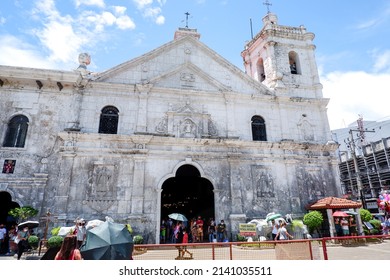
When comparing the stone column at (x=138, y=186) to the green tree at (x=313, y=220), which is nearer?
the stone column at (x=138, y=186)

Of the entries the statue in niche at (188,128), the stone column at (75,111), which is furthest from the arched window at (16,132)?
the statue in niche at (188,128)

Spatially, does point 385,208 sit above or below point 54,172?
below

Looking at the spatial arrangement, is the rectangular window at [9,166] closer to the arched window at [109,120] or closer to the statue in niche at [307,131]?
the arched window at [109,120]

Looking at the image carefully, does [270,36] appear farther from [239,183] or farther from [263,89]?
[239,183]

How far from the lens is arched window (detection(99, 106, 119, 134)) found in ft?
50.9

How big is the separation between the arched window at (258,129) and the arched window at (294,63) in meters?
5.79

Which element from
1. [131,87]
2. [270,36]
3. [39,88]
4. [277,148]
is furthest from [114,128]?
[270,36]

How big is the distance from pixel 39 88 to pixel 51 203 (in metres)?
7.01

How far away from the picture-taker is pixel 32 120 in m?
14.7

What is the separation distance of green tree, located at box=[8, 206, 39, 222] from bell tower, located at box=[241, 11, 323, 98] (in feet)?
54.9

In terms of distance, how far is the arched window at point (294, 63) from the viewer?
2034 centimetres

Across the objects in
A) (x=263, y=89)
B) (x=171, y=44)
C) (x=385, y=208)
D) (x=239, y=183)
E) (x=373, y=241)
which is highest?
(x=171, y=44)

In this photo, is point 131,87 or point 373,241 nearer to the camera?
point 373,241

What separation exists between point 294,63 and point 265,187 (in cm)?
1127
